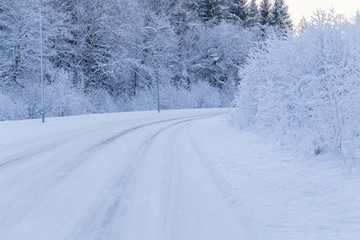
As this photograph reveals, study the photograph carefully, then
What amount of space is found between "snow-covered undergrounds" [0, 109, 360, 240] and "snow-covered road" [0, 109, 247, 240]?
1 centimetres

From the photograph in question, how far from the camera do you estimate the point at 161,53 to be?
37812 mm

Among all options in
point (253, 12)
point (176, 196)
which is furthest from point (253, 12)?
point (176, 196)

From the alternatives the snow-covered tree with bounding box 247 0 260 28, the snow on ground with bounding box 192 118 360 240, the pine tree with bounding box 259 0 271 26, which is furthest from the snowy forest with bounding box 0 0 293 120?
the snow on ground with bounding box 192 118 360 240

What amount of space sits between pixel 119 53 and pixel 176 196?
3020 cm

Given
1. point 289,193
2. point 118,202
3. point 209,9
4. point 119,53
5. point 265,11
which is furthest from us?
point 265,11

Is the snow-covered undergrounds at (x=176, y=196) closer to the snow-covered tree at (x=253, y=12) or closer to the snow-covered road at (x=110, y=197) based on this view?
the snow-covered road at (x=110, y=197)

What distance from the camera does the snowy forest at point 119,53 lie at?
24875 mm

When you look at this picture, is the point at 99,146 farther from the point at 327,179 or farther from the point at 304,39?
the point at 304,39

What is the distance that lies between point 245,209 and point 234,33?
140 feet

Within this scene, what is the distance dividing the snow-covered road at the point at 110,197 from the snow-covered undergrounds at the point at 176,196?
0.01 meters

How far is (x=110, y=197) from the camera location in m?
4.49

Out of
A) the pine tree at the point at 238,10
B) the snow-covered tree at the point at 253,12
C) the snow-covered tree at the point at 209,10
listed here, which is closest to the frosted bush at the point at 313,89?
the snow-covered tree at the point at 209,10

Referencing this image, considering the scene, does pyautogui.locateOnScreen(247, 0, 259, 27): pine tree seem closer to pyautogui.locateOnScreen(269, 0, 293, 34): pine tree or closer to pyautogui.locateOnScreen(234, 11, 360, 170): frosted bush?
pyautogui.locateOnScreen(269, 0, 293, 34): pine tree

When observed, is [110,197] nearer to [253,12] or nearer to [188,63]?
[188,63]
